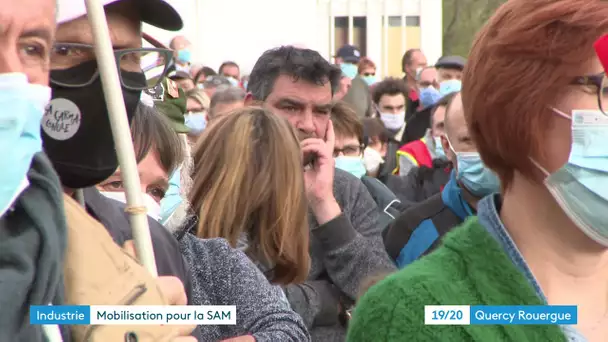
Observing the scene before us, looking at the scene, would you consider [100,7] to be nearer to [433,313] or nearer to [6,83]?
[6,83]

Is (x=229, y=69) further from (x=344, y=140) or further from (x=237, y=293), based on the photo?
(x=237, y=293)

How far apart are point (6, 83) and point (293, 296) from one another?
98.7 inches

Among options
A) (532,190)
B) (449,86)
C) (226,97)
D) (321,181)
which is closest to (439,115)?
(226,97)

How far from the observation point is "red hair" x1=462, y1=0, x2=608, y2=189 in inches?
94.0

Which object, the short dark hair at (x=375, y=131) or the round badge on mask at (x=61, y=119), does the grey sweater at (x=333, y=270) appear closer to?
the round badge on mask at (x=61, y=119)

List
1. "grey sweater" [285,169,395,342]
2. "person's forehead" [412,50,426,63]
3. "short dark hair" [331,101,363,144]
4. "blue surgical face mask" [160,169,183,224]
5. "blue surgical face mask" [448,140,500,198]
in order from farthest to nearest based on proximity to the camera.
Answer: "person's forehead" [412,50,426,63] → "short dark hair" [331,101,363,144] → "blue surgical face mask" [448,140,500,198] → "grey sweater" [285,169,395,342] → "blue surgical face mask" [160,169,183,224]

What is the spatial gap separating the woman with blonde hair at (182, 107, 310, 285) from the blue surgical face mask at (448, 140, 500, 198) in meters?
1.08

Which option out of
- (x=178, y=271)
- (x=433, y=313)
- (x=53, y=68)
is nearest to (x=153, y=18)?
(x=53, y=68)

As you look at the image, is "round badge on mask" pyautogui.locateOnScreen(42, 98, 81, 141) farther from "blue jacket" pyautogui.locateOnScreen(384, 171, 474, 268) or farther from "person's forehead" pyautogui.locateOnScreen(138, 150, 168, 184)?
"blue jacket" pyautogui.locateOnScreen(384, 171, 474, 268)

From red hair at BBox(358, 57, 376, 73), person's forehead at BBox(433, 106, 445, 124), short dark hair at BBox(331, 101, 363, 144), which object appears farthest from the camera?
red hair at BBox(358, 57, 376, 73)

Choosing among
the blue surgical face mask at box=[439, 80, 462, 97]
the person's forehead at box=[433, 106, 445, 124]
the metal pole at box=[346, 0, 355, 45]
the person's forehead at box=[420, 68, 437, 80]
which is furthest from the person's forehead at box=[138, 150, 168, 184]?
the metal pole at box=[346, 0, 355, 45]

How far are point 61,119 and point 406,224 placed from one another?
2818 millimetres

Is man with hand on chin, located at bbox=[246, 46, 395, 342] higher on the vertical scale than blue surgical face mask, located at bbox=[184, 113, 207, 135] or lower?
higher

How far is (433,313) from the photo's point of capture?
2268 mm
